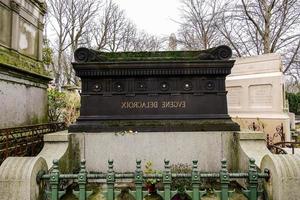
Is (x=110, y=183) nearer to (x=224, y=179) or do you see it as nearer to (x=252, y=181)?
(x=224, y=179)

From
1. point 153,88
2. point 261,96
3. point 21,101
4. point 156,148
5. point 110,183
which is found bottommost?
point 110,183

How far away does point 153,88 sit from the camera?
19.0 feet

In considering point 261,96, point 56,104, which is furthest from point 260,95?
point 56,104

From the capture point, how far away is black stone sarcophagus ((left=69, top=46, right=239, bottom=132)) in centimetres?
559

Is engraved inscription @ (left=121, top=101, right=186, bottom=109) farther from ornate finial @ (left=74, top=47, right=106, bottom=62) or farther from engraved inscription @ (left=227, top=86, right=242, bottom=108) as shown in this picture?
engraved inscription @ (left=227, top=86, right=242, bottom=108)

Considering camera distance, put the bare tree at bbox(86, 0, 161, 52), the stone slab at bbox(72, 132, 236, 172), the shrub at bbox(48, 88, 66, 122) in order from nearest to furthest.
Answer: the stone slab at bbox(72, 132, 236, 172), the shrub at bbox(48, 88, 66, 122), the bare tree at bbox(86, 0, 161, 52)

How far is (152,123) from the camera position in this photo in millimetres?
5578

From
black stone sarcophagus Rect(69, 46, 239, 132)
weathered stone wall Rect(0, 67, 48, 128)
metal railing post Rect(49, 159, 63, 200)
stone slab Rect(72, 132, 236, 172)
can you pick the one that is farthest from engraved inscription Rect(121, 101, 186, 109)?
weathered stone wall Rect(0, 67, 48, 128)

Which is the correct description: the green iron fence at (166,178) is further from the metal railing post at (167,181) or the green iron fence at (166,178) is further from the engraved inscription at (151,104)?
the engraved inscription at (151,104)

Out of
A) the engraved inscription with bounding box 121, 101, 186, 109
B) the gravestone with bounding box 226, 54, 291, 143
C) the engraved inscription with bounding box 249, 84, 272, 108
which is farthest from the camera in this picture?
the engraved inscription with bounding box 249, 84, 272, 108

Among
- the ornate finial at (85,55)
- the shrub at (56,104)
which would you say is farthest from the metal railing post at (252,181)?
the shrub at (56,104)

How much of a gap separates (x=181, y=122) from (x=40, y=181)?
3.03m

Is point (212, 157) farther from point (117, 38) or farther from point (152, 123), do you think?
point (117, 38)

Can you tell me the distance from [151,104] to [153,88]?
0.36 m
